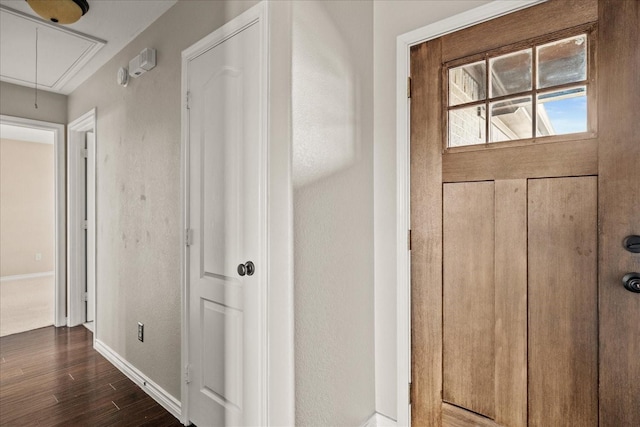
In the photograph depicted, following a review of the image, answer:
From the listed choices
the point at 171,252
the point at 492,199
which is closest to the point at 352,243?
the point at 492,199

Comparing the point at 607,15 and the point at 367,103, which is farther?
the point at 367,103

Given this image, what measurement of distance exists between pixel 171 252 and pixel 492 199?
1.85 m

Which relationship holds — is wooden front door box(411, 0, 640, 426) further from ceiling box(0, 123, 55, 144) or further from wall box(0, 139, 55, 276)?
wall box(0, 139, 55, 276)

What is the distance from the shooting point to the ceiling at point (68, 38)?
2.30 metres

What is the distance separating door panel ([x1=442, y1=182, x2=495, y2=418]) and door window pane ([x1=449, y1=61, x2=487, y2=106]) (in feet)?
1.34

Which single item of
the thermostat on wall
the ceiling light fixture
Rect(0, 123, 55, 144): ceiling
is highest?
Rect(0, 123, 55, 144): ceiling

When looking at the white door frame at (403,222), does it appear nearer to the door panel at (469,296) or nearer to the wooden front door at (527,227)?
the wooden front door at (527,227)

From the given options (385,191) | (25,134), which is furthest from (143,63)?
(25,134)

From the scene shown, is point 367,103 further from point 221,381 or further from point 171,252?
point 221,381

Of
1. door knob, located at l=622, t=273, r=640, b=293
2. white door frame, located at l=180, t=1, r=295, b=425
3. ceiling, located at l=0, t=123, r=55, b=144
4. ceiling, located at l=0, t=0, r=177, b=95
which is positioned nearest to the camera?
door knob, located at l=622, t=273, r=640, b=293

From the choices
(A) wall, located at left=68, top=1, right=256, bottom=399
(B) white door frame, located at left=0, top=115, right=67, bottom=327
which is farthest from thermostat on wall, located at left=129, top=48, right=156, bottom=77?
(B) white door frame, located at left=0, top=115, right=67, bottom=327

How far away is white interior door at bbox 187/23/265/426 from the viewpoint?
1.63m

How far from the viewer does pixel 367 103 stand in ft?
6.23

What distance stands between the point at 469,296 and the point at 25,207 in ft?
25.6
